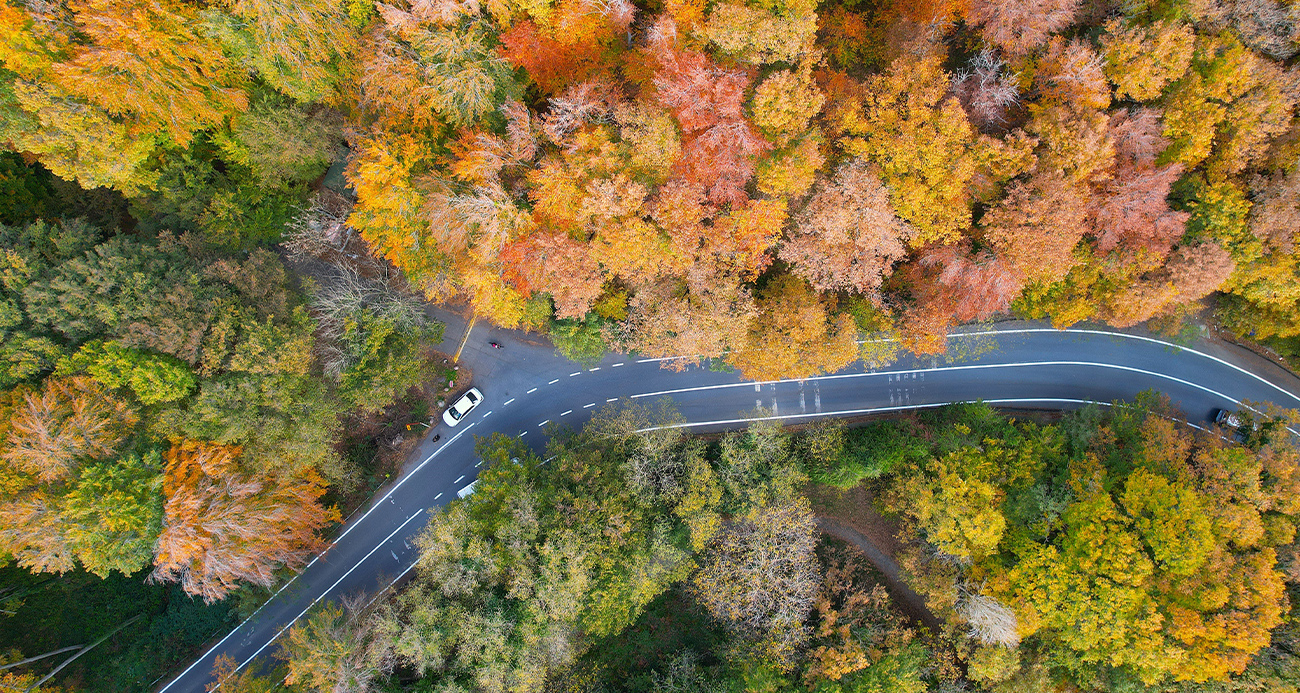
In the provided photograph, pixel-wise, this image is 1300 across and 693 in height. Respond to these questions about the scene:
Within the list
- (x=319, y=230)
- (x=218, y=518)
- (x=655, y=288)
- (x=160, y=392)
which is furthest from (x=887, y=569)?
(x=160, y=392)

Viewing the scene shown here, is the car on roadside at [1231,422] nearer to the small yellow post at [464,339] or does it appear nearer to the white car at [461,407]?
the white car at [461,407]

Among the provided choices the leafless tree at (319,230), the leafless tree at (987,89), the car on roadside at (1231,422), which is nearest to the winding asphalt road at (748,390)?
the car on roadside at (1231,422)

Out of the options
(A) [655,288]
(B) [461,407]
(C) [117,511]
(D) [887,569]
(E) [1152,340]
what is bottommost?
(D) [887,569]

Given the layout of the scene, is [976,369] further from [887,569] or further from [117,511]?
[117,511]

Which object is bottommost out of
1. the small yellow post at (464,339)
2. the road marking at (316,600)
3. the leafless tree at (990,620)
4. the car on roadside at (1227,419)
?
the road marking at (316,600)

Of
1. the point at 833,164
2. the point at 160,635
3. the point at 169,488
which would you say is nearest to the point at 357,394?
the point at 169,488

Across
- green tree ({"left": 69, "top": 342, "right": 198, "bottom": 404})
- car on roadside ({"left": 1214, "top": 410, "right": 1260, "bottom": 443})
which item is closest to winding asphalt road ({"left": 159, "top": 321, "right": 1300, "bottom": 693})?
car on roadside ({"left": 1214, "top": 410, "right": 1260, "bottom": 443})
